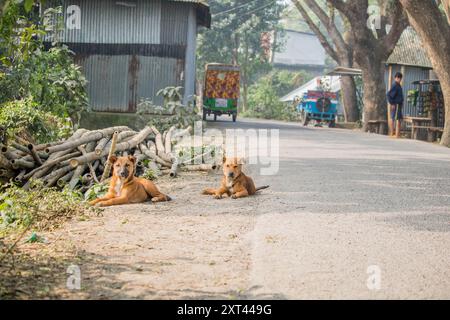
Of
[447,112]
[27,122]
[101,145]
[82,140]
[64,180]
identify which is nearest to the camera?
[64,180]

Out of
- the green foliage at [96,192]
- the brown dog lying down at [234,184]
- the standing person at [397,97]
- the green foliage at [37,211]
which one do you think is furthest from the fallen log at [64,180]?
the standing person at [397,97]

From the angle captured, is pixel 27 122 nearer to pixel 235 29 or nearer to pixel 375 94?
pixel 375 94

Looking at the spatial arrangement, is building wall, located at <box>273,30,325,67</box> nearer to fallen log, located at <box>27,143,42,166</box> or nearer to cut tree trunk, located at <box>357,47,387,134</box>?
cut tree trunk, located at <box>357,47,387,134</box>

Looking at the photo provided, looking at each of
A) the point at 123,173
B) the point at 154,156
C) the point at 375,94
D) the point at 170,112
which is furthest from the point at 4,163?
the point at 375,94

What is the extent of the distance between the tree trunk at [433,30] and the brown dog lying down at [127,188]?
1360 centimetres

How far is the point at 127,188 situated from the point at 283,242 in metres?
3.79

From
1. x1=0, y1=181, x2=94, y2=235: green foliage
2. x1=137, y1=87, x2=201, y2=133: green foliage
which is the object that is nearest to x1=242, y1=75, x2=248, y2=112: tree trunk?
x1=137, y1=87, x2=201, y2=133: green foliage

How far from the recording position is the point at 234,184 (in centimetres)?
1061

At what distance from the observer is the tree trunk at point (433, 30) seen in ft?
69.8

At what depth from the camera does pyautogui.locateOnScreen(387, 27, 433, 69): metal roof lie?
34438 mm
